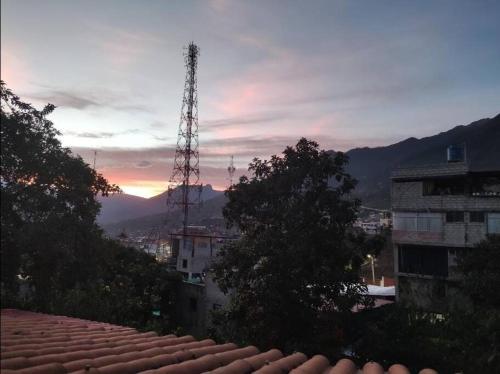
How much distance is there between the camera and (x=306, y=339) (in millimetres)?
14062

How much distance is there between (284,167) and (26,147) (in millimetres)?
10074

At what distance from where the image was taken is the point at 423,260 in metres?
26.9

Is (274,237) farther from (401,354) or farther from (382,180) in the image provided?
(382,180)

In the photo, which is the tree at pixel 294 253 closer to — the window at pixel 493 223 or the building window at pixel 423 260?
the window at pixel 493 223

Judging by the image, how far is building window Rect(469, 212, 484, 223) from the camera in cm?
2459

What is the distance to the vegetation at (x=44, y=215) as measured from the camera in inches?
198

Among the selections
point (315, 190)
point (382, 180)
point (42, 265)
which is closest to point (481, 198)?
point (315, 190)

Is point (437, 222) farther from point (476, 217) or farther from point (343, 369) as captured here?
point (343, 369)

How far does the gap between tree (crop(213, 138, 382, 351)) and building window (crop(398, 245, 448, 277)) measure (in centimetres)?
1359

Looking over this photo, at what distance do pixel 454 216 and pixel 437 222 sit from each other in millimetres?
1031

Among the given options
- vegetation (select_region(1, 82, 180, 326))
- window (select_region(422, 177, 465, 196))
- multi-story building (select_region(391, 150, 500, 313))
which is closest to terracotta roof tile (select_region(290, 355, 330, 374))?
vegetation (select_region(1, 82, 180, 326))

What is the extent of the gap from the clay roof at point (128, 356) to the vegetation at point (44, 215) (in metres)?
0.73

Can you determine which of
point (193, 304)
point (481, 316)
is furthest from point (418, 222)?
point (193, 304)

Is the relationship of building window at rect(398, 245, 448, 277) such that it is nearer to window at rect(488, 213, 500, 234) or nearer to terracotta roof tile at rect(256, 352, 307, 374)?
window at rect(488, 213, 500, 234)
